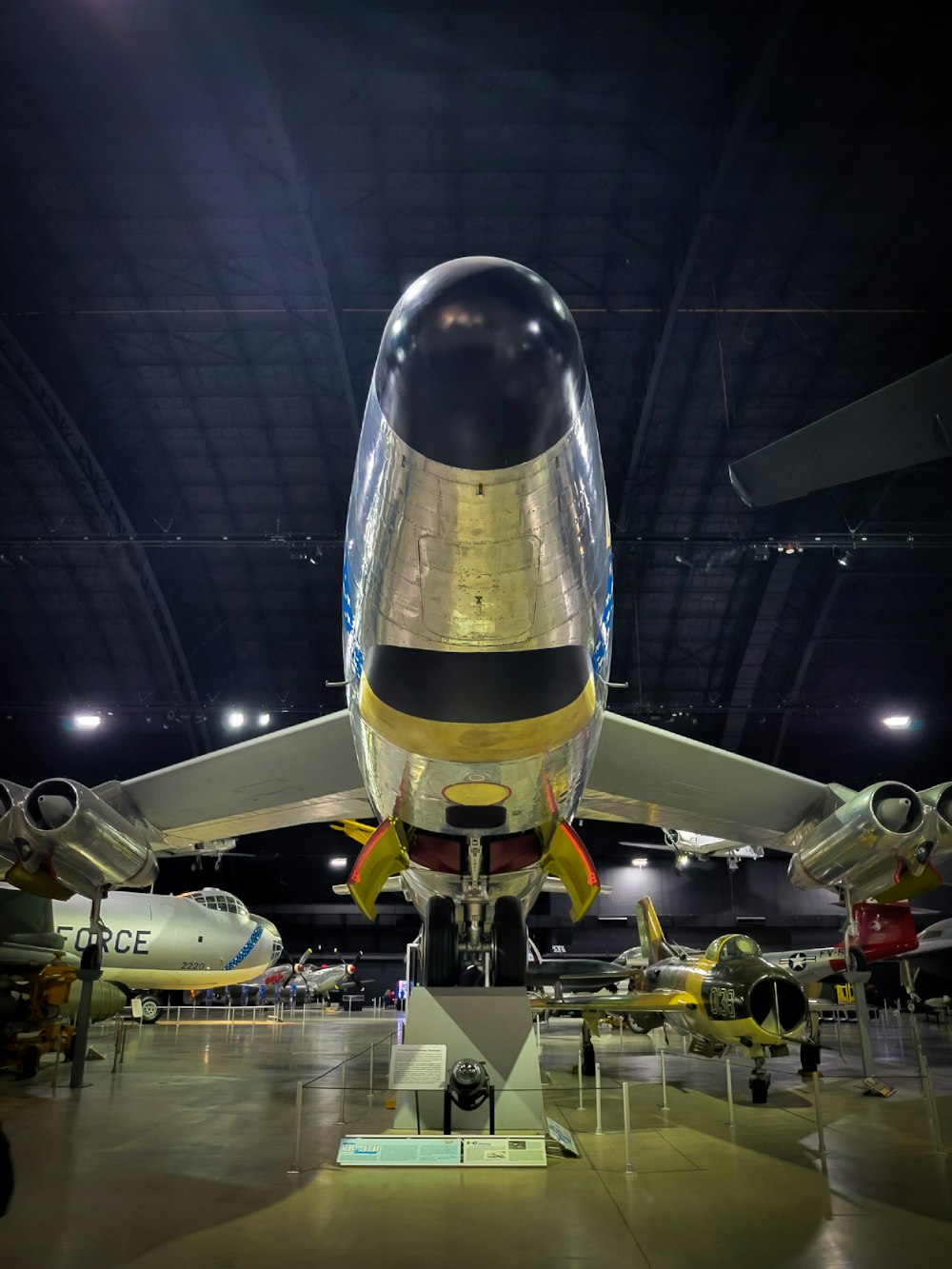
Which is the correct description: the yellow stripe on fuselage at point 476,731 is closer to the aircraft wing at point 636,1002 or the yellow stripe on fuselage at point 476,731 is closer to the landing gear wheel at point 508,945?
the landing gear wheel at point 508,945

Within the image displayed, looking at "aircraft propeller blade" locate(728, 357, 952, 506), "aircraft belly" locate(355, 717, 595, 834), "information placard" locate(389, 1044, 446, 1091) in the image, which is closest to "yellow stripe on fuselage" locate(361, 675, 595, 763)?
"aircraft belly" locate(355, 717, 595, 834)

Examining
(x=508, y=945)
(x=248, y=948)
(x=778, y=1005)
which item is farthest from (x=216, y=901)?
(x=508, y=945)

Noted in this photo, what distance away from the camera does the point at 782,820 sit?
917 cm

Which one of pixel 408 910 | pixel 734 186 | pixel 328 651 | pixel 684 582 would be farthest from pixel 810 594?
pixel 408 910

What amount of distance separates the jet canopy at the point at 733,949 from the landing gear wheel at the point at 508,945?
18.1ft

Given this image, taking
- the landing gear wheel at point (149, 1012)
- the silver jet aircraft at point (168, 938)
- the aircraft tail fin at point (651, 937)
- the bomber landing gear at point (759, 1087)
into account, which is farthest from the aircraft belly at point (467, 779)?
the landing gear wheel at point (149, 1012)

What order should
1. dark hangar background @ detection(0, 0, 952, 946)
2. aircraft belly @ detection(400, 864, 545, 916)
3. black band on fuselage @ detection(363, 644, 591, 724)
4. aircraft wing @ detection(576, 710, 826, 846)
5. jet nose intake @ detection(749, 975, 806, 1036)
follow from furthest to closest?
dark hangar background @ detection(0, 0, 952, 946)
jet nose intake @ detection(749, 975, 806, 1036)
aircraft wing @ detection(576, 710, 826, 846)
aircraft belly @ detection(400, 864, 545, 916)
black band on fuselage @ detection(363, 644, 591, 724)

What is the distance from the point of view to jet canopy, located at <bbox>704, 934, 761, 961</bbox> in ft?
39.0

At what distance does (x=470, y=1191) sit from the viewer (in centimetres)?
533

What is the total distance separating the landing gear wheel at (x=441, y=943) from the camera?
730 cm

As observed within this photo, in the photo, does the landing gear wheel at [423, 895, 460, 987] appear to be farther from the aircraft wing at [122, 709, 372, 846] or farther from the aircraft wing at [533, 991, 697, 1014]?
the aircraft wing at [533, 991, 697, 1014]

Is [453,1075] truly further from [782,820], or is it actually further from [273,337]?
[273,337]

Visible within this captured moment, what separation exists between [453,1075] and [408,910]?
34398 mm

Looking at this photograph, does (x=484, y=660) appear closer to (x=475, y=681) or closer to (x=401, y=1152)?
(x=475, y=681)
